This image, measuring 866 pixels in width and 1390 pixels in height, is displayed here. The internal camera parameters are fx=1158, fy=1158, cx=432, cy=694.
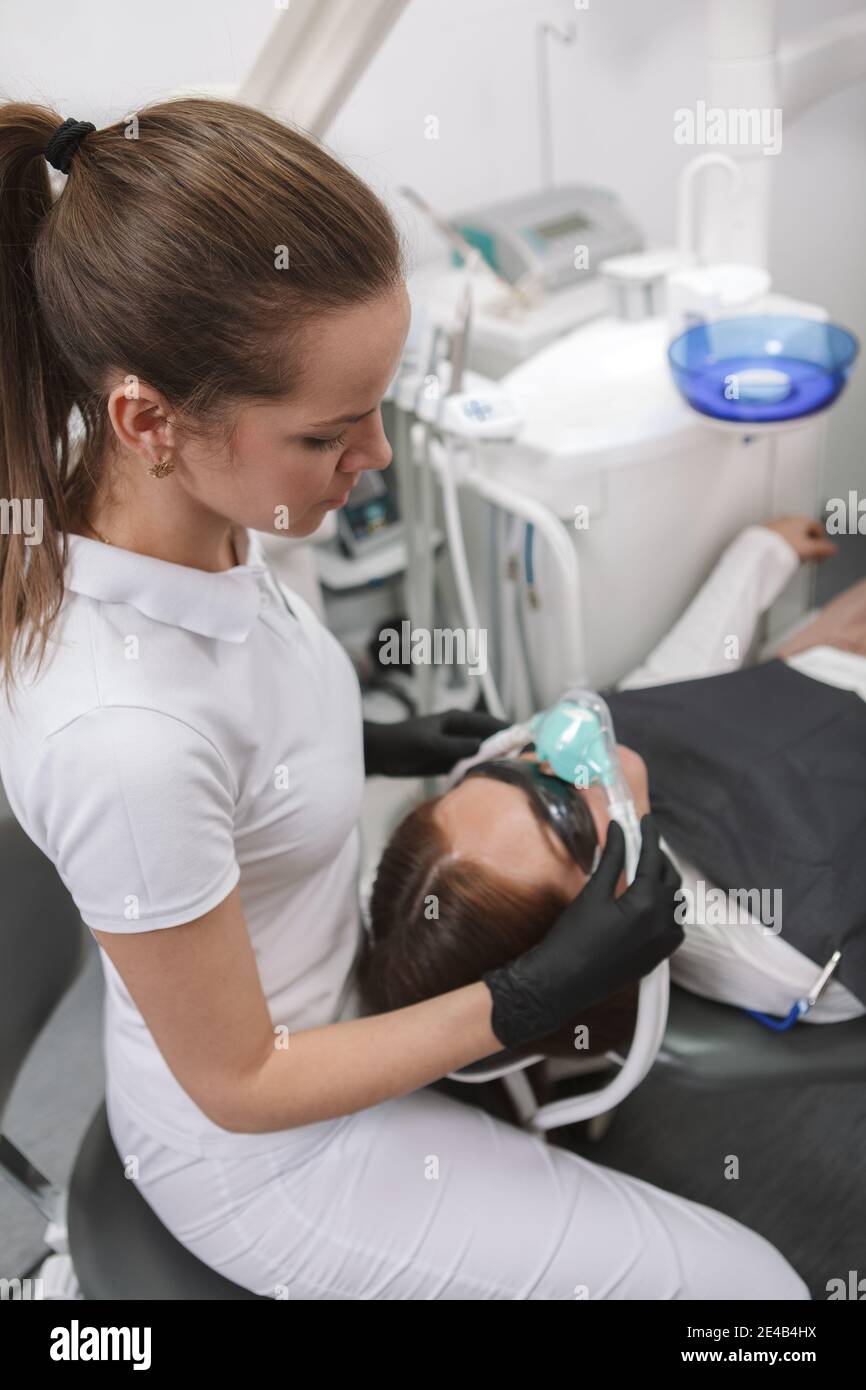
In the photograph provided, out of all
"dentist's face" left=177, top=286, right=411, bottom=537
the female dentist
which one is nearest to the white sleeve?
the female dentist

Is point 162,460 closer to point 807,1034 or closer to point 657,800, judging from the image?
point 657,800

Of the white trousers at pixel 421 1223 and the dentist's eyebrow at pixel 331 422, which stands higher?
the dentist's eyebrow at pixel 331 422

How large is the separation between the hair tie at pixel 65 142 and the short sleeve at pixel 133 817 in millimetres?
391

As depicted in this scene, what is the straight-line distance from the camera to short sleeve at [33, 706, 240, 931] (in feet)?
2.74

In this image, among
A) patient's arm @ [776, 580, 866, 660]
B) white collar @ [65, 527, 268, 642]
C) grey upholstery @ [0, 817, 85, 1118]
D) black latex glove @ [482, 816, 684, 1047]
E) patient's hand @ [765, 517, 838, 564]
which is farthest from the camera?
patient's hand @ [765, 517, 838, 564]

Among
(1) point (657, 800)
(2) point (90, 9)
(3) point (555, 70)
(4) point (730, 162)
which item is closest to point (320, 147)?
(1) point (657, 800)

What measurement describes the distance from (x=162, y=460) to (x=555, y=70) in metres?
2.05

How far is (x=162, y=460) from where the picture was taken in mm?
850

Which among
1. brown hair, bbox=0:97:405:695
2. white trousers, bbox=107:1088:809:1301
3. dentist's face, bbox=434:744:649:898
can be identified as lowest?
white trousers, bbox=107:1088:809:1301

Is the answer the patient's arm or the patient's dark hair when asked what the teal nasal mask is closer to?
the patient's dark hair

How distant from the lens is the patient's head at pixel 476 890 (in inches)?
44.6

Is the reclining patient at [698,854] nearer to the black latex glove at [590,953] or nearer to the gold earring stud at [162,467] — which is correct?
the black latex glove at [590,953]

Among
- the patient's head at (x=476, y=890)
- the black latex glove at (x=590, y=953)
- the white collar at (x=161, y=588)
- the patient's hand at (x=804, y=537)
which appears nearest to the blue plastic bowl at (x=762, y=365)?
the patient's hand at (x=804, y=537)

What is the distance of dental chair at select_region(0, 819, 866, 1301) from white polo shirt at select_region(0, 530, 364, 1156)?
0.09 metres
